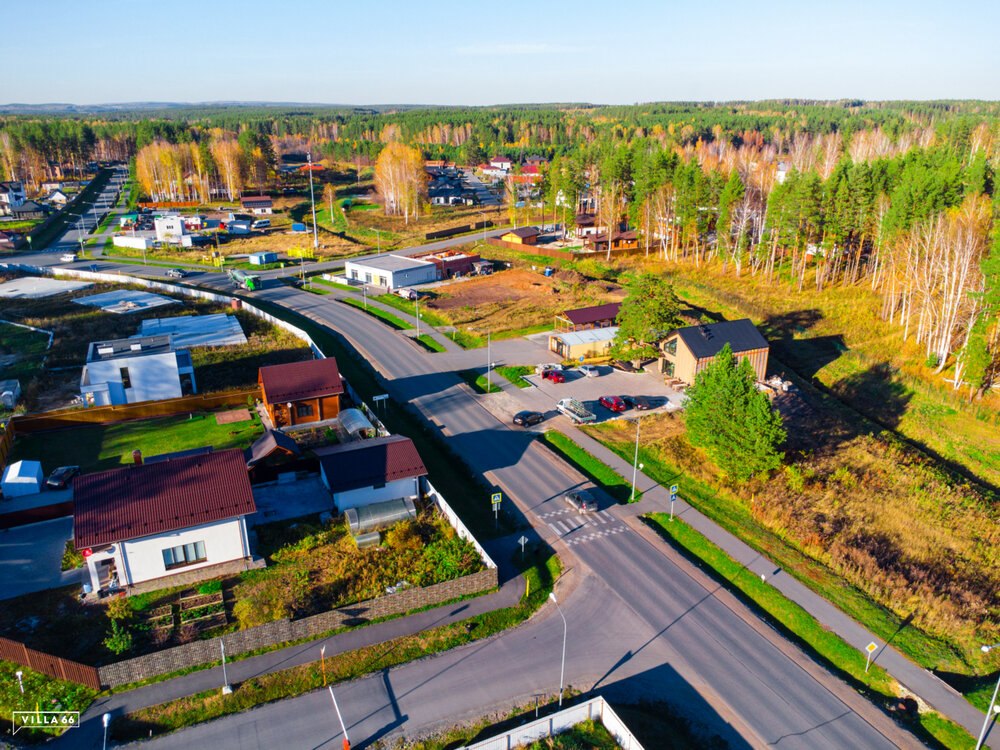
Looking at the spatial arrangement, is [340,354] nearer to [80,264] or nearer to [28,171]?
[80,264]

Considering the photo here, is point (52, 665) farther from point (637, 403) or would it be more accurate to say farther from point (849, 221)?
point (849, 221)

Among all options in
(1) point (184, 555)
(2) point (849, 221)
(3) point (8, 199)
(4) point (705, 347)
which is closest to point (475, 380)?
(4) point (705, 347)

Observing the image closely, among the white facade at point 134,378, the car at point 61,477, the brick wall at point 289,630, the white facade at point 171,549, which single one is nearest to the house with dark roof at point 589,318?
the white facade at point 134,378

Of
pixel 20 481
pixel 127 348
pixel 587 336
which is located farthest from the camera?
pixel 587 336

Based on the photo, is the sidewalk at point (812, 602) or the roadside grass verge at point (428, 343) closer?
the sidewalk at point (812, 602)

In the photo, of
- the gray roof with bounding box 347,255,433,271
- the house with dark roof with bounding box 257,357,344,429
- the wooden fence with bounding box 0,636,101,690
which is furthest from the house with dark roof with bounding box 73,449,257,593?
the gray roof with bounding box 347,255,433,271

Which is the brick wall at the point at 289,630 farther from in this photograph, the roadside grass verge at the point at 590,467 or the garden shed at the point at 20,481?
the garden shed at the point at 20,481

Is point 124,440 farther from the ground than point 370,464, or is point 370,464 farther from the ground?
point 370,464
